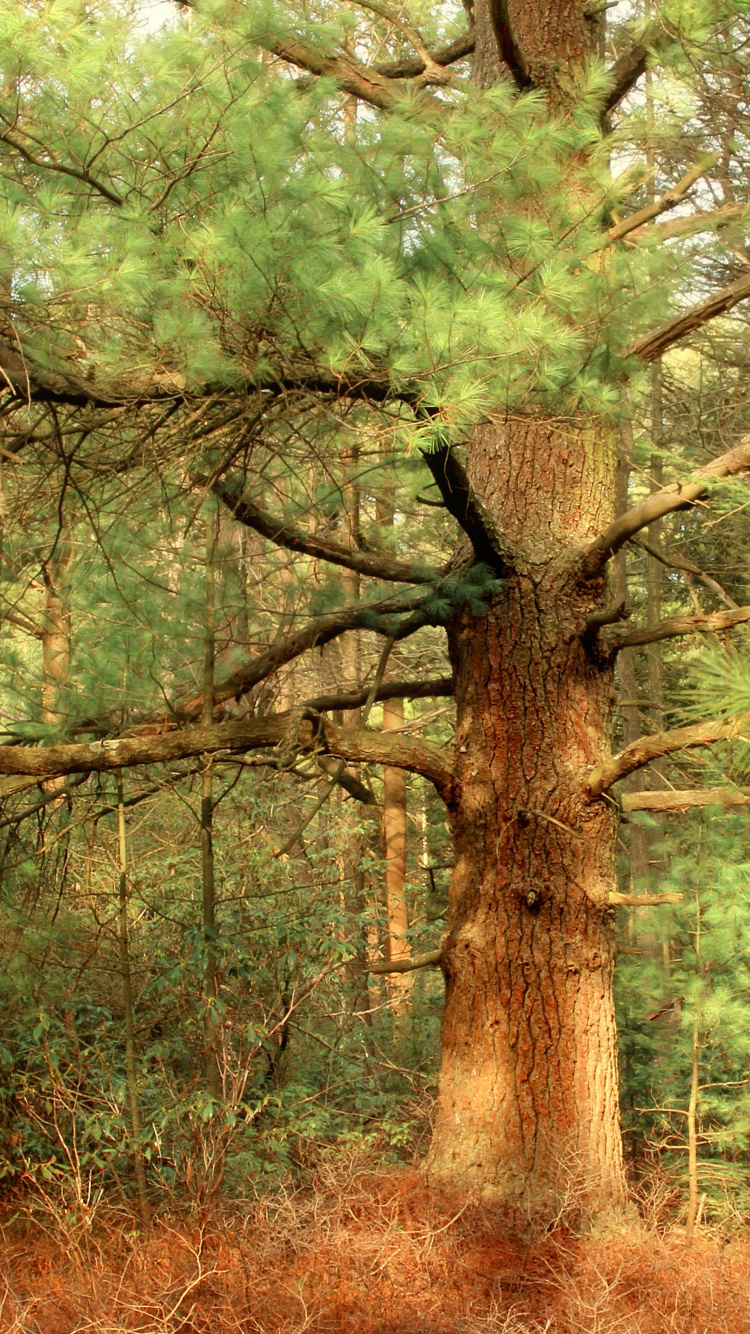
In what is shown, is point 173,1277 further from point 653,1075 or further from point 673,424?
point 673,424

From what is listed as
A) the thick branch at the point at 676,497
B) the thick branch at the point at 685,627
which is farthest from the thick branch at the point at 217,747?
the thick branch at the point at 676,497

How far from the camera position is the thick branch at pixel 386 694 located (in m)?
5.32

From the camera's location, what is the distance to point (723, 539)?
10859 mm

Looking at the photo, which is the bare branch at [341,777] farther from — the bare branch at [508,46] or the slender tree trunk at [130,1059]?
the bare branch at [508,46]

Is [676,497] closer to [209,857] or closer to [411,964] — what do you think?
[411,964]

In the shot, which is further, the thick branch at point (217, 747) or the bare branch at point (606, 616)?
the bare branch at point (606, 616)

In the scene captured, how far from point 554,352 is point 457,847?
93.7 inches

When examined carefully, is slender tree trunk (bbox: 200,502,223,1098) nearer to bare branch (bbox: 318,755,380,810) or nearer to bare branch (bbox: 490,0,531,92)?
bare branch (bbox: 318,755,380,810)

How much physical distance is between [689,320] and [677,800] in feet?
6.71

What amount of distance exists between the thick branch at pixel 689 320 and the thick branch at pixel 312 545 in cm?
136

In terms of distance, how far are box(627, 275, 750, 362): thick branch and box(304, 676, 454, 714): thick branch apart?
1.86 meters

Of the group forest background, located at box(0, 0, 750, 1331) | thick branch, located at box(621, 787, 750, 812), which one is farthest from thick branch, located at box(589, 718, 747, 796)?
thick branch, located at box(621, 787, 750, 812)

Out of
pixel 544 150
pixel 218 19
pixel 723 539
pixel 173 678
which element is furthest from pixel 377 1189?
pixel 723 539

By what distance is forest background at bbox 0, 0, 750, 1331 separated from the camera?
3.53m
